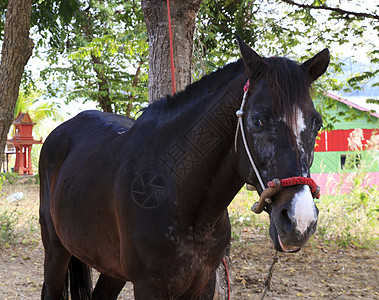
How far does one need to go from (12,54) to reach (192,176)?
460 cm

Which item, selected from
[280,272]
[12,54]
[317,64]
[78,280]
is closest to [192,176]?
[317,64]

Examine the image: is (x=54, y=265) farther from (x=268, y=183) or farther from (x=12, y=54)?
(x=12, y=54)

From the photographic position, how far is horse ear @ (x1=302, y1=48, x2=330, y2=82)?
5.77 feet

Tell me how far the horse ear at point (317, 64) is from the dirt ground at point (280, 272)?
2548 mm

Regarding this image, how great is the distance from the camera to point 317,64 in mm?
1784

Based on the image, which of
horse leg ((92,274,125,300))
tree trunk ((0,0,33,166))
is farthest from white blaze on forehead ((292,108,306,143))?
tree trunk ((0,0,33,166))

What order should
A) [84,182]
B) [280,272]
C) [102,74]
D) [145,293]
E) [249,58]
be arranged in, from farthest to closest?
[102,74], [280,272], [84,182], [145,293], [249,58]

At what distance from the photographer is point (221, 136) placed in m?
1.86

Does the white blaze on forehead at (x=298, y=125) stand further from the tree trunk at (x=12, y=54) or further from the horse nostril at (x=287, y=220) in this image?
the tree trunk at (x=12, y=54)

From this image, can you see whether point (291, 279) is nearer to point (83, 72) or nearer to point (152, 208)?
point (152, 208)

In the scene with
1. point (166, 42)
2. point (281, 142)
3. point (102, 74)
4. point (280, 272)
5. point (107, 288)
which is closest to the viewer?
point (281, 142)

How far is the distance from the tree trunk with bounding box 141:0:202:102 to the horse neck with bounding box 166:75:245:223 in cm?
150

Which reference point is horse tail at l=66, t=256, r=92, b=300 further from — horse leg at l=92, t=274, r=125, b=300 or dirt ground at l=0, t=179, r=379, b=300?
dirt ground at l=0, t=179, r=379, b=300

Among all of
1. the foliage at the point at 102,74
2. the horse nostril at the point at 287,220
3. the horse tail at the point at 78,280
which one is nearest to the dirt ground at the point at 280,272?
the horse tail at the point at 78,280
